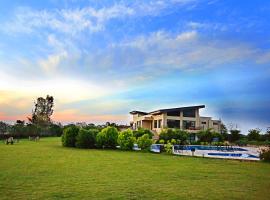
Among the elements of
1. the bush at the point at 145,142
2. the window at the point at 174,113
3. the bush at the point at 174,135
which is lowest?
the bush at the point at 145,142

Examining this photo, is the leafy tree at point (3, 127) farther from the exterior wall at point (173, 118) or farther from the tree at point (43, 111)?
the exterior wall at point (173, 118)

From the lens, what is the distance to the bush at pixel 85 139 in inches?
940

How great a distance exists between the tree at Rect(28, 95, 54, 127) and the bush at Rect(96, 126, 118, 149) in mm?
32356

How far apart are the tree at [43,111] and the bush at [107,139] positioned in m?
32.4

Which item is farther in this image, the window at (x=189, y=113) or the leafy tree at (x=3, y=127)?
the leafy tree at (x=3, y=127)

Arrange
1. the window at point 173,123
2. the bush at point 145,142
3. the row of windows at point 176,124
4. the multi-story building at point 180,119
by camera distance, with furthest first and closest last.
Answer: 1. the row of windows at point 176,124
2. the window at point 173,123
3. the multi-story building at point 180,119
4. the bush at point 145,142

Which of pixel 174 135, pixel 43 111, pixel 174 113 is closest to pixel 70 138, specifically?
pixel 174 135

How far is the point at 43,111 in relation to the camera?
5594 cm

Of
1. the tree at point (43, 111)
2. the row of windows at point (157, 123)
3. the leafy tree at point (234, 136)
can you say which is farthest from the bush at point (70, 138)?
the tree at point (43, 111)

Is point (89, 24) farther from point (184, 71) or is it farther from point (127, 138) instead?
point (127, 138)

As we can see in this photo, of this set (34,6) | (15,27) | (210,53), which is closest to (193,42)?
(210,53)

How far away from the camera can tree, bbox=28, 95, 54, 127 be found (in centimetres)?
5456

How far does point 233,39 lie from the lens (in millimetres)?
15148

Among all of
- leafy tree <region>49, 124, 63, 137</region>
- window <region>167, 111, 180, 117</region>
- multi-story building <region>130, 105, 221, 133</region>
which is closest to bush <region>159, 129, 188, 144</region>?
multi-story building <region>130, 105, 221, 133</region>
